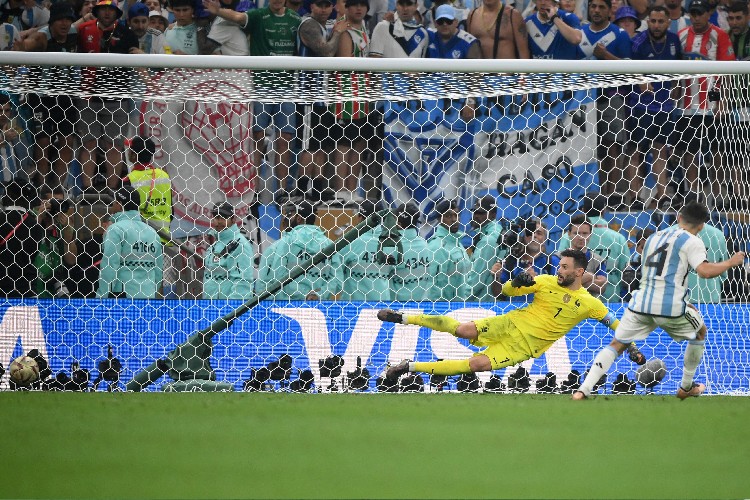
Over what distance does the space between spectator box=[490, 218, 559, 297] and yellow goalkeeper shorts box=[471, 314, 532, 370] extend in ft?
3.42

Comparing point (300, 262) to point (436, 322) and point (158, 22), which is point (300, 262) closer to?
point (436, 322)

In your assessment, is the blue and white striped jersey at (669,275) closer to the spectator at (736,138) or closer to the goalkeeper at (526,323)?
the goalkeeper at (526,323)

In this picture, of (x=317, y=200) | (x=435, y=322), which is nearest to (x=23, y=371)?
(x=317, y=200)

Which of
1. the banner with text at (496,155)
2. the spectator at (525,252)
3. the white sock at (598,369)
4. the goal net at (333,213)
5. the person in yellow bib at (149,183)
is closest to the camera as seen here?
the white sock at (598,369)

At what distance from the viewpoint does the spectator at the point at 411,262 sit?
335 inches

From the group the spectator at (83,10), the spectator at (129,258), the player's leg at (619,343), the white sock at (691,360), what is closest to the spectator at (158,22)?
the spectator at (83,10)

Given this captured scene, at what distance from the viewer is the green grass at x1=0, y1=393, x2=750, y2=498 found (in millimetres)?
4348

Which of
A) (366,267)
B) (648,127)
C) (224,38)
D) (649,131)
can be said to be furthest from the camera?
(224,38)

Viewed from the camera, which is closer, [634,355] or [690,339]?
[690,339]

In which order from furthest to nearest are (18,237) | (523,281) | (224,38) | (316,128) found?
(224,38)
(316,128)
(18,237)
(523,281)

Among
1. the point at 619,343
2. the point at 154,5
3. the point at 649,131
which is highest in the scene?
the point at 154,5

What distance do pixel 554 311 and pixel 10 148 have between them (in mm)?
4738

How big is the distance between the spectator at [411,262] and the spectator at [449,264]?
0.18ft

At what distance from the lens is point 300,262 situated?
332 inches
